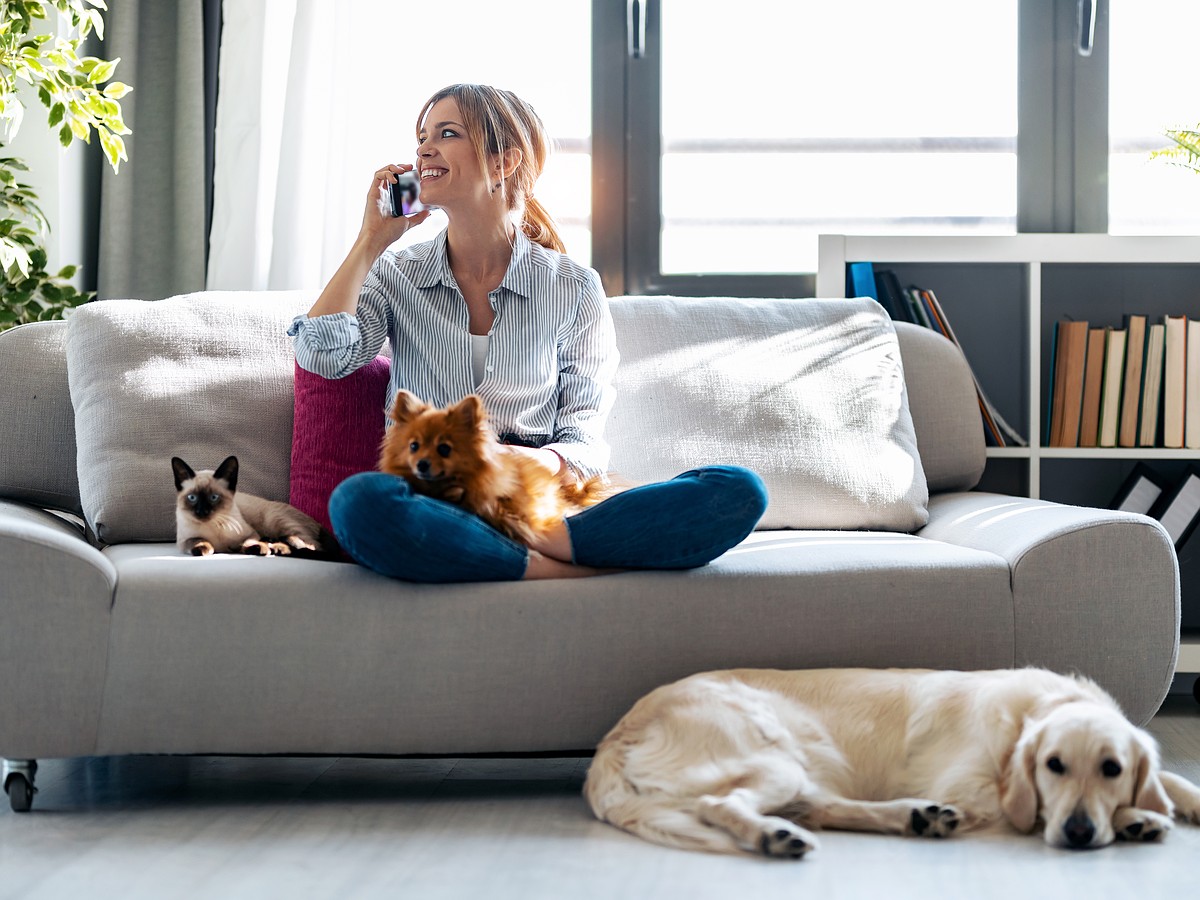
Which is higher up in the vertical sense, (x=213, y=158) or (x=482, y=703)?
(x=213, y=158)

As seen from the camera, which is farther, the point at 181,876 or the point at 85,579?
the point at 85,579

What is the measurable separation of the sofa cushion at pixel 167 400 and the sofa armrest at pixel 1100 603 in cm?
140

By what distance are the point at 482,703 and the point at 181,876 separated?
0.50 meters

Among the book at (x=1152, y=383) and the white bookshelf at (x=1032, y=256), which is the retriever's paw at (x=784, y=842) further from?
the book at (x=1152, y=383)

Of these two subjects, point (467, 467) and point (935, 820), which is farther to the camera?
point (467, 467)

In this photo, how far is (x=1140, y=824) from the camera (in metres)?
1.64

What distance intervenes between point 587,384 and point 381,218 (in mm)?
521

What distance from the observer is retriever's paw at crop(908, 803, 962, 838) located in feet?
5.47

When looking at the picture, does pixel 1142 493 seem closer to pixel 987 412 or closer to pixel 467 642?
pixel 987 412

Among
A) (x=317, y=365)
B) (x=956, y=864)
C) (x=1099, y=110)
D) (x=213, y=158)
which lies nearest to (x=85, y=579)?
(x=317, y=365)

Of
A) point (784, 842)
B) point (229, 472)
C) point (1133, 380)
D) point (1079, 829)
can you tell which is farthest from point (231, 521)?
point (1133, 380)

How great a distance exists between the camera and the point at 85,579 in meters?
1.81

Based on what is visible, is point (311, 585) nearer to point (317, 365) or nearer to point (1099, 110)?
point (317, 365)

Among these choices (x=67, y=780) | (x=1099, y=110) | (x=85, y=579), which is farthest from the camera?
(x=1099, y=110)
